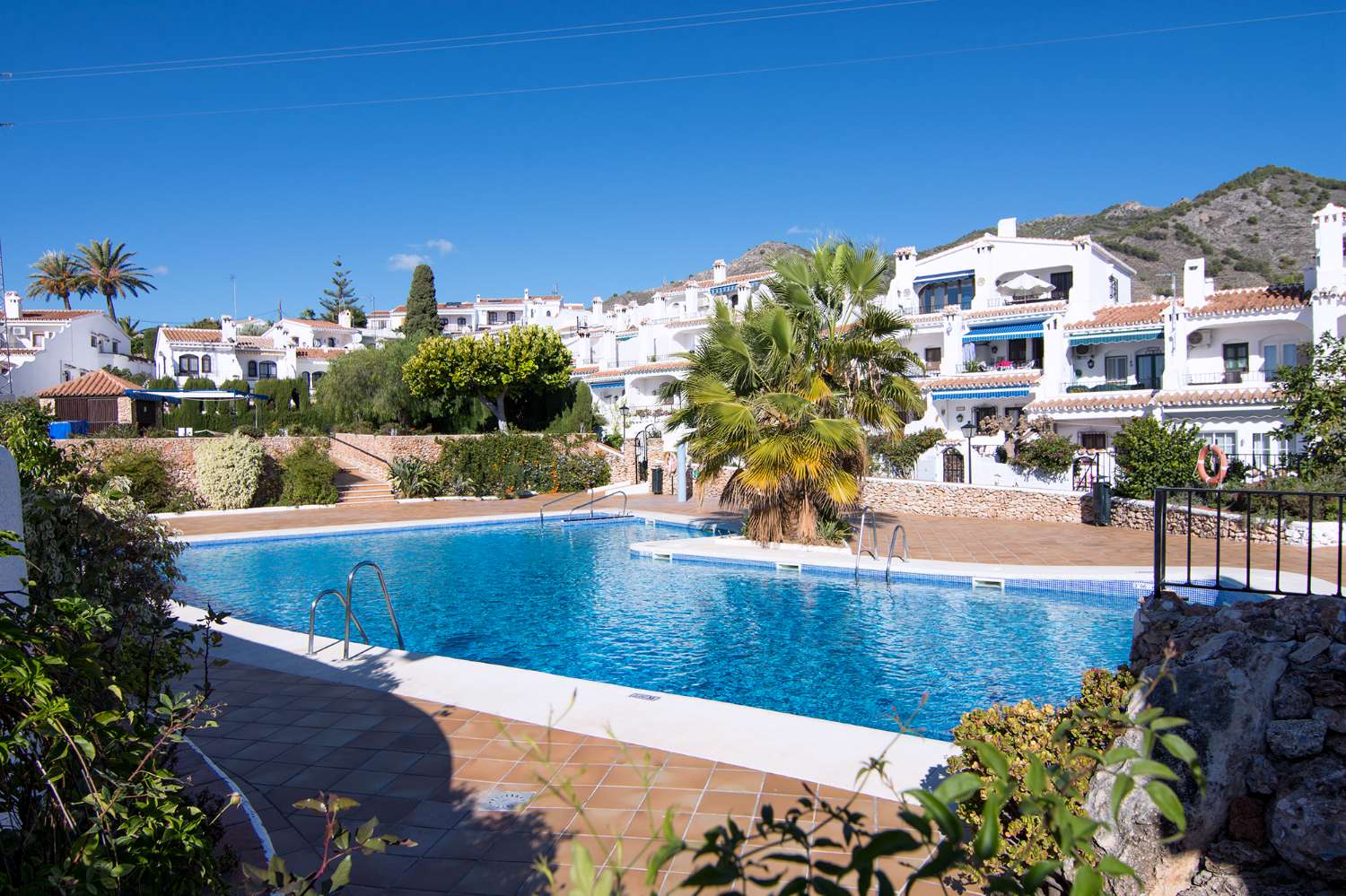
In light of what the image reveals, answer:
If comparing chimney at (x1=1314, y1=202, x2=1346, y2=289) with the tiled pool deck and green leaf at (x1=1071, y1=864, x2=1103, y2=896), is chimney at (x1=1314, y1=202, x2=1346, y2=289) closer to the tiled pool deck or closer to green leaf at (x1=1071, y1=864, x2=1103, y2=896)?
the tiled pool deck

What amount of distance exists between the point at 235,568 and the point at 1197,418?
29.5 meters

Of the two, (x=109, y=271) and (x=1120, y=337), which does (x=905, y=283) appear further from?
(x=109, y=271)

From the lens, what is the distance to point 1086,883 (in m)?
1.28

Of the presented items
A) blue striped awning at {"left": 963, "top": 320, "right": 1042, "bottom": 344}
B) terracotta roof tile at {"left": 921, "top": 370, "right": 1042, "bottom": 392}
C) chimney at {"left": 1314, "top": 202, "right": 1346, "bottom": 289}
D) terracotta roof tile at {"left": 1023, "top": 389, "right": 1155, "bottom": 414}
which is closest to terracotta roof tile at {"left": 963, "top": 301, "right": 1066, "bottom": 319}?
blue striped awning at {"left": 963, "top": 320, "right": 1042, "bottom": 344}

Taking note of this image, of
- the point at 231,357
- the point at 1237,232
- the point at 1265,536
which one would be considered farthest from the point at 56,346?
the point at 1237,232

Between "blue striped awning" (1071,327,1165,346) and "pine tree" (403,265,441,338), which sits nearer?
"blue striped awning" (1071,327,1165,346)

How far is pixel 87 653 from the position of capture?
2.68 metres

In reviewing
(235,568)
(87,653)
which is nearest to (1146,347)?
(235,568)

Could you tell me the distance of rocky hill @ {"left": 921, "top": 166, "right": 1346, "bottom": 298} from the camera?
6225cm

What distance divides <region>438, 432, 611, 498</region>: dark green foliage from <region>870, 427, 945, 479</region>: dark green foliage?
34.0 feet

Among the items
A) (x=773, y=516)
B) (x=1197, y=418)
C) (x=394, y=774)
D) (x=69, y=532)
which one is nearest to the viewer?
(x=69, y=532)

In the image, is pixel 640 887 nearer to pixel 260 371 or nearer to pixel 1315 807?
pixel 1315 807

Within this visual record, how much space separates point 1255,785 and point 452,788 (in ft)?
14.9

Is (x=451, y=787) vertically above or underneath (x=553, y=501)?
above
